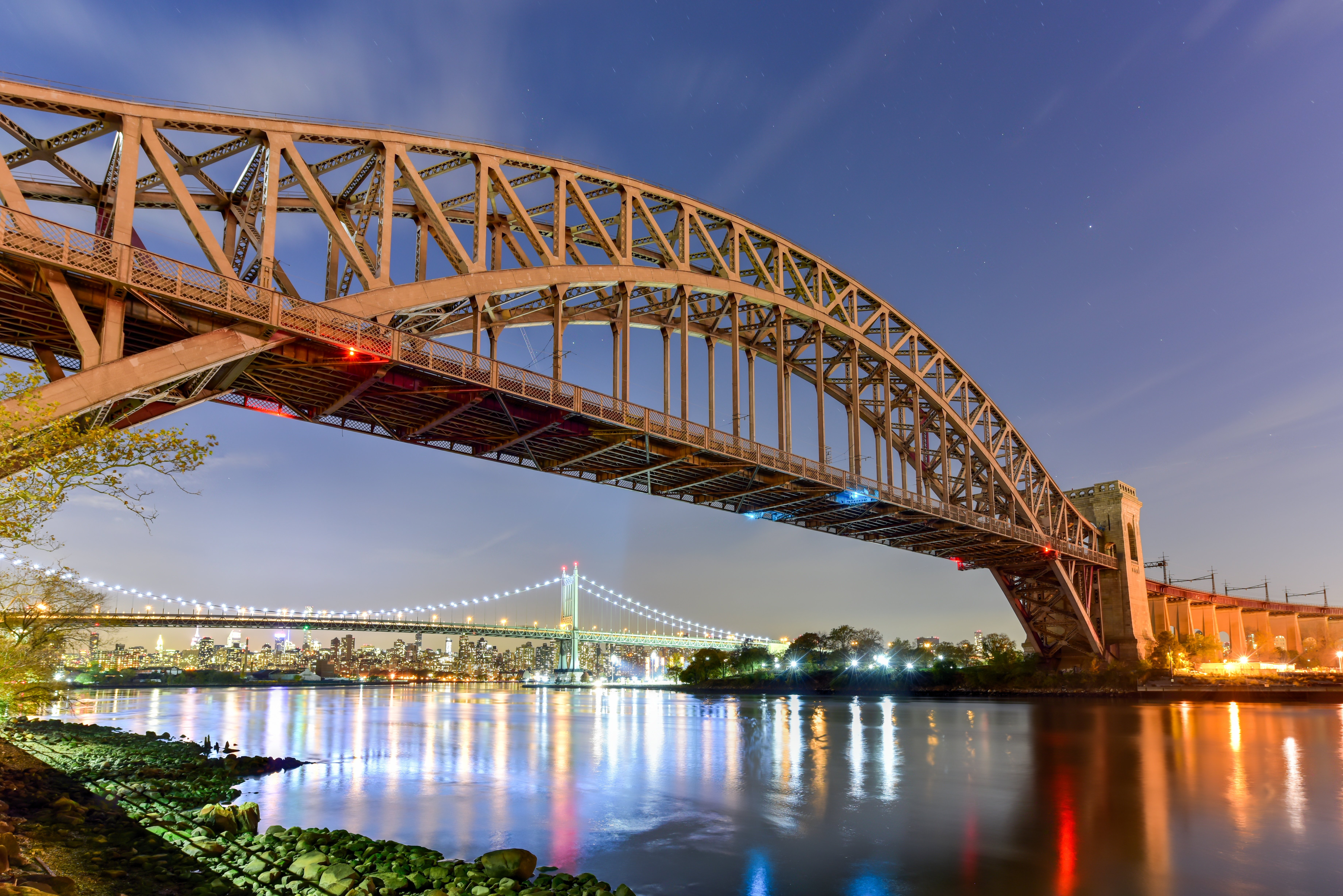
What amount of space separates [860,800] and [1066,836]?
5667 mm

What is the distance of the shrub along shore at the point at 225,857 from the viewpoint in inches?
487

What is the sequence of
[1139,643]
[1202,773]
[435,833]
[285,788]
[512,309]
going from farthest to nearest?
[1139,643] < [512,309] < [1202,773] < [285,788] < [435,833]

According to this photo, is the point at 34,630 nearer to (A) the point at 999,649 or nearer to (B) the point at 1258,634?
(A) the point at 999,649

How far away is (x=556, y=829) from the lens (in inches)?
746

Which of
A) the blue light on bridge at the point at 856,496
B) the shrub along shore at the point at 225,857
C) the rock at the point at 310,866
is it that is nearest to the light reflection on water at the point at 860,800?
the shrub along shore at the point at 225,857

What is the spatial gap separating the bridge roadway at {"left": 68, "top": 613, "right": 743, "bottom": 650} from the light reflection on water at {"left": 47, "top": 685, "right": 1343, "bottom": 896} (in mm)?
83179

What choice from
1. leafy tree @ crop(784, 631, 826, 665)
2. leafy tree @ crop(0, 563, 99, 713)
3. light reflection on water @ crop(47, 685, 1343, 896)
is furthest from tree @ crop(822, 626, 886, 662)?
leafy tree @ crop(0, 563, 99, 713)

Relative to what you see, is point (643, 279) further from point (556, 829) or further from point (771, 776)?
point (556, 829)

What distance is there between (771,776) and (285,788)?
14.4 metres

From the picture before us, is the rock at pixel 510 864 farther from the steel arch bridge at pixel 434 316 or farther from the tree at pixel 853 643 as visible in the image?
the tree at pixel 853 643

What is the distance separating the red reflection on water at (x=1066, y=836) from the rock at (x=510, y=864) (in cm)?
844

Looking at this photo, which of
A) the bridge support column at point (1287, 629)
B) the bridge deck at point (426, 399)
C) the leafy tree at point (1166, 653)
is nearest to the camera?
the bridge deck at point (426, 399)

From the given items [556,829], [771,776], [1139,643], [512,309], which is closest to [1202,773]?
[771,776]

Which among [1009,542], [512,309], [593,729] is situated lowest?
[593,729]
